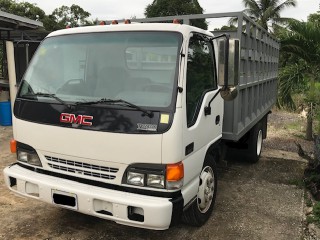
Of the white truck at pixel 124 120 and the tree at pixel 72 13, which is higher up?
the tree at pixel 72 13

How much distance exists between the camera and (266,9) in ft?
86.0

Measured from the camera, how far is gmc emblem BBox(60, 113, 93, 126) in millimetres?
2943

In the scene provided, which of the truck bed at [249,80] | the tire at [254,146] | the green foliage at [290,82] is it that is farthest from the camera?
the green foliage at [290,82]

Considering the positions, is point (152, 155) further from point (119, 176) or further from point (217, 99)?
point (217, 99)

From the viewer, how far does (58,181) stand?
3.10 meters

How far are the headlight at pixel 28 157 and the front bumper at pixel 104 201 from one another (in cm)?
14

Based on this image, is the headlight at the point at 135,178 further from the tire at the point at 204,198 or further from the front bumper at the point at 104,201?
the tire at the point at 204,198

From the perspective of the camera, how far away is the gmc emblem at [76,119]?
2.94 meters

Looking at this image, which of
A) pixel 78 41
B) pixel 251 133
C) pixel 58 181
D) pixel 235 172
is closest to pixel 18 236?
pixel 58 181

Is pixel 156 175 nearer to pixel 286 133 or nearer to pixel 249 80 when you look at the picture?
pixel 249 80

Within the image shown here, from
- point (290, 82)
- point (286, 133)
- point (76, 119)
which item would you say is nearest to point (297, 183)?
point (76, 119)

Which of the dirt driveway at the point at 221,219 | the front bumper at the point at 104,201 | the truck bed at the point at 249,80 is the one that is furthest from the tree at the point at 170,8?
the front bumper at the point at 104,201

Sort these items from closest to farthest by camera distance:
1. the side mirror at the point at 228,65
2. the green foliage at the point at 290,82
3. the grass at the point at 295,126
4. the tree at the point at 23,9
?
the side mirror at the point at 228,65, the green foliage at the point at 290,82, the grass at the point at 295,126, the tree at the point at 23,9

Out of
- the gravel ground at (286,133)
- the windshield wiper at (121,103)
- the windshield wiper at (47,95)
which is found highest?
the windshield wiper at (47,95)
